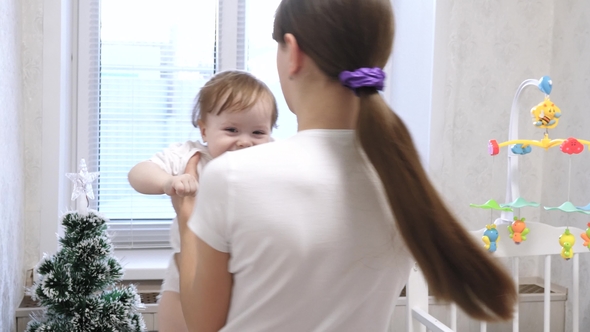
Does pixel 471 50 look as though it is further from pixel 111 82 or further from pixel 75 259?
pixel 75 259

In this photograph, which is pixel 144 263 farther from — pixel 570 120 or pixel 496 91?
pixel 570 120

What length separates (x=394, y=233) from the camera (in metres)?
0.79

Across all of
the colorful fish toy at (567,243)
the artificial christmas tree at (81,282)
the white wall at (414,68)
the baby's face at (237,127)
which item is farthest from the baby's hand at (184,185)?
the white wall at (414,68)

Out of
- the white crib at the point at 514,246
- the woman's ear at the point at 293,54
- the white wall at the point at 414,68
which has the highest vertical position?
the white wall at the point at 414,68

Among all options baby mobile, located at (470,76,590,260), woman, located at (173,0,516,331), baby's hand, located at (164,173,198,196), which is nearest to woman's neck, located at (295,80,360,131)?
woman, located at (173,0,516,331)

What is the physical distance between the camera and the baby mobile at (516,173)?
1.83 m

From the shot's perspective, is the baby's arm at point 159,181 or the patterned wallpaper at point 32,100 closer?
the baby's arm at point 159,181

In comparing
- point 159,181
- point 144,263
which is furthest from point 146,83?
point 159,181

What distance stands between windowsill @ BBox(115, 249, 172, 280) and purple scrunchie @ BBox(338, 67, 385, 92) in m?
1.79

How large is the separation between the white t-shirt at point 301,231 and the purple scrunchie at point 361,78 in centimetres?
6

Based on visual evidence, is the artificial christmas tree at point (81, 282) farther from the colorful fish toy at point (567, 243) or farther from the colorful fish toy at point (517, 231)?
the colorful fish toy at point (567, 243)

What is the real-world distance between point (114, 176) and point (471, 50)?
5.11ft

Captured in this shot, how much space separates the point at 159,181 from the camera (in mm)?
1229

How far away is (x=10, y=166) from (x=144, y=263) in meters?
0.76
